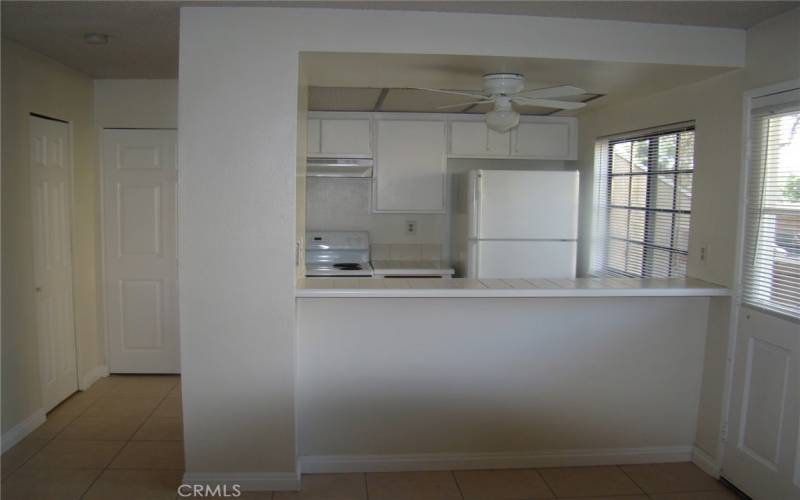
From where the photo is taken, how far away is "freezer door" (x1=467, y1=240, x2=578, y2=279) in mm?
4641

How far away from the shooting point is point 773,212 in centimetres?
282

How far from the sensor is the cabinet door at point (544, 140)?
5.16 m

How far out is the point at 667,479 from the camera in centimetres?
317

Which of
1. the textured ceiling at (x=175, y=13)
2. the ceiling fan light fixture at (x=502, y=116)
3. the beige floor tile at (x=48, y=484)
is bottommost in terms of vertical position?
the beige floor tile at (x=48, y=484)

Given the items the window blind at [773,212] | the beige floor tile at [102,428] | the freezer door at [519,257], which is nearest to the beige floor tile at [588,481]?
the window blind at [773,212]

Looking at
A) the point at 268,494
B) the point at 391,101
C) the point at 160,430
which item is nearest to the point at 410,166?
the point at 391,101

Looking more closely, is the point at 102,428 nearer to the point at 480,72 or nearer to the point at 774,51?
the point at 480,72

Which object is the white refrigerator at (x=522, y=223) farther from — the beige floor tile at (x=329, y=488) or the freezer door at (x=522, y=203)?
the beige floor tile at (x=329, y=488)

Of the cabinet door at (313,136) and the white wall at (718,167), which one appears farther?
the cabinet door at (313,136)

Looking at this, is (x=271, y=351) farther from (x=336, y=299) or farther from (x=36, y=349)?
(x=36, y=349)

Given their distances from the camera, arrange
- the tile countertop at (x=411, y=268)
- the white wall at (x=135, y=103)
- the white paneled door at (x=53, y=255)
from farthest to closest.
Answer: the tile countertop at (x=411, y=268) < the white wall at (x=135, y=103) < the white paneled door at (x=53, y=255)

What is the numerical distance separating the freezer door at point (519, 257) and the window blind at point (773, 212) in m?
1.70

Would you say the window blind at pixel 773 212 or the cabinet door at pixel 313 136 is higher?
the cabinet door at pixel 313 136

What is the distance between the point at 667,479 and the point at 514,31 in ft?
7.71
